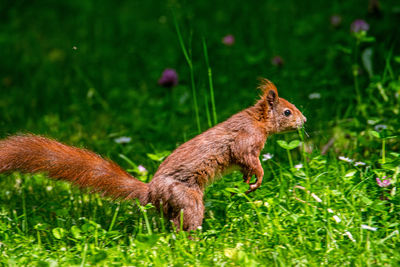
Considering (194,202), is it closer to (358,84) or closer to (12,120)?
(358,84)

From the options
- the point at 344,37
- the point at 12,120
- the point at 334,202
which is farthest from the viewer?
the point at 344,37

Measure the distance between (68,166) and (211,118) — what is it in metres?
1.58

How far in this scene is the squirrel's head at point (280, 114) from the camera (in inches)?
112

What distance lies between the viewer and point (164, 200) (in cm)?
257

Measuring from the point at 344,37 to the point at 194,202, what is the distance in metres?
2.93

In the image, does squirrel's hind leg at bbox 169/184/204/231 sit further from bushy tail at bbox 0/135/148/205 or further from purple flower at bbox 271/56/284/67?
purple flower at bbox 271/56/284/67

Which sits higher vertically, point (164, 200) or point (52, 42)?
point (52, 42)

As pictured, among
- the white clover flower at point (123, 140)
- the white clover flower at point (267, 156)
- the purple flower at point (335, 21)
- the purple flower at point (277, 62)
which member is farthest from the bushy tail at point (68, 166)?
the purple flower at point (335, 21)

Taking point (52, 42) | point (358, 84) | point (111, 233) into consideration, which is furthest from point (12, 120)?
point (358, 84)

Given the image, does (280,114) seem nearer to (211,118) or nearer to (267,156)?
(267,156)

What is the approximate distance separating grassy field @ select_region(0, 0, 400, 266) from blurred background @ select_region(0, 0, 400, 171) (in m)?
0.02

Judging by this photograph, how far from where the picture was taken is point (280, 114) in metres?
2.86

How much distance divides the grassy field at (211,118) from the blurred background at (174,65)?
0.8 inches

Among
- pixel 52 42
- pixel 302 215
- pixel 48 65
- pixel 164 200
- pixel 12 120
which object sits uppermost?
pixel 52 42
